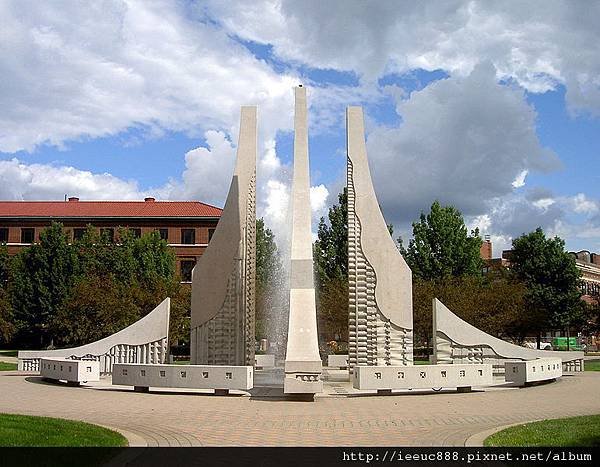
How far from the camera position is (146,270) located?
4622 centimetres

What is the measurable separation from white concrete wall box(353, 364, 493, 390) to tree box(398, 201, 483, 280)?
99.0ft

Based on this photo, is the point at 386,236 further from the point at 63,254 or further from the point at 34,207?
the point at 34,207

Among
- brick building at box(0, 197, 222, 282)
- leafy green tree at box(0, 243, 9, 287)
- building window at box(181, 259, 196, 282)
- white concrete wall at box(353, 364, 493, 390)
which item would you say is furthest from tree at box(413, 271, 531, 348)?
leafy green tree at box(0, 243, 9, 287)

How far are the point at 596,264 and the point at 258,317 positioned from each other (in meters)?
65.4

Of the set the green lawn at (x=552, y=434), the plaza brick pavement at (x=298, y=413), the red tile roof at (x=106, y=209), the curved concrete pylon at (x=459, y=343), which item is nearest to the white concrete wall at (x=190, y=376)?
the plaza brick pavement at (x=298, y=413)

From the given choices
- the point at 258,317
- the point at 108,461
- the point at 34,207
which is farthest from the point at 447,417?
the point at 34,207

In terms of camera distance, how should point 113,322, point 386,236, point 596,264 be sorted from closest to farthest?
point 386,236, point 113,322, point 596,264

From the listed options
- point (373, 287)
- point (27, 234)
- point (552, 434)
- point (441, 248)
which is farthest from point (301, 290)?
point (27, 234)

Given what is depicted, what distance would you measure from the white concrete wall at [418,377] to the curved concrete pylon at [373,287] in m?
3.56

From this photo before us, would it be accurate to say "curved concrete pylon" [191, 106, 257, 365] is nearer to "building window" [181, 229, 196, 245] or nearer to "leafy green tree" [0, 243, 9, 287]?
"leafy green tree" [0, 243, 9, 287]

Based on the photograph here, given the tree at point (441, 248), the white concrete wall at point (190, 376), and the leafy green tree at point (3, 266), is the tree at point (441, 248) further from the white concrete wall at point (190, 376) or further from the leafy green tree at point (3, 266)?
the white concrete wall at point (190, 376)

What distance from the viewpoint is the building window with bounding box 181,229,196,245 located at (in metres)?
57.1

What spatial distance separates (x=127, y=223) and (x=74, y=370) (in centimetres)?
3989

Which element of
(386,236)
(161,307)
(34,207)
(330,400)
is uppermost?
(34,207)
